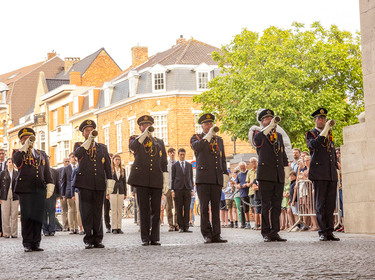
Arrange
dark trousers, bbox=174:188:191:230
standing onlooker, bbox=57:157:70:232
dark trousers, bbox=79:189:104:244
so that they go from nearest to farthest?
1. dark trousers, bbox=79:189:104:244
2. dark trousers, bbox=174:188:191:230
3. standing onlooker, bbox=57:157:70:232

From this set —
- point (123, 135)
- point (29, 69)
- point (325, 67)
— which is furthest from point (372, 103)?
point (29, 69)

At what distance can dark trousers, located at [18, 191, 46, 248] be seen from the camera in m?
12.1

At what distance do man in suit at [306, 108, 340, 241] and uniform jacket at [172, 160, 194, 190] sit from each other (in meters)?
7.47

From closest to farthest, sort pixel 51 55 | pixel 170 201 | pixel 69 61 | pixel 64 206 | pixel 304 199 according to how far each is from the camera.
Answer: pixel 304 199
pixel 170 201
pixel 64 206
pixel 69 61
pixel 51 55

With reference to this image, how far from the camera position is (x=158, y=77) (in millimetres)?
57531

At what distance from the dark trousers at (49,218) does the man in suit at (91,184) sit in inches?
269

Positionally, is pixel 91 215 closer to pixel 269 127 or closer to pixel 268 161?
pixel 268 161

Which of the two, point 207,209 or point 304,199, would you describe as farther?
point 304,199

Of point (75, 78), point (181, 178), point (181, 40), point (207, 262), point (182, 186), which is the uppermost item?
point (181, 40)

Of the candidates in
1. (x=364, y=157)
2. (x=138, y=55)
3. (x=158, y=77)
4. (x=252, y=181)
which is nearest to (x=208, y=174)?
(x=364, y=157)

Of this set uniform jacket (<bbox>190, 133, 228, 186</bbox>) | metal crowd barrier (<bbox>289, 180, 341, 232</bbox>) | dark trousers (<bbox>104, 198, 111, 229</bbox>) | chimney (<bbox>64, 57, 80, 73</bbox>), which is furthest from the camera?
chimney (<bbox>64, 57, 80, 73</bbox>)

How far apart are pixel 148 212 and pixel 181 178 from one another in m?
7.29

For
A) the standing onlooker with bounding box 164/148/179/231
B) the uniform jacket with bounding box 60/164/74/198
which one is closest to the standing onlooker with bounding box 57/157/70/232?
the uniform jacket with bounding box 60/164/74/198

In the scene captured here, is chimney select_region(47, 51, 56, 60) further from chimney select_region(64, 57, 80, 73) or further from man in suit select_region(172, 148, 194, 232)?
man in suit select_region(172, 148, 194, 232)
